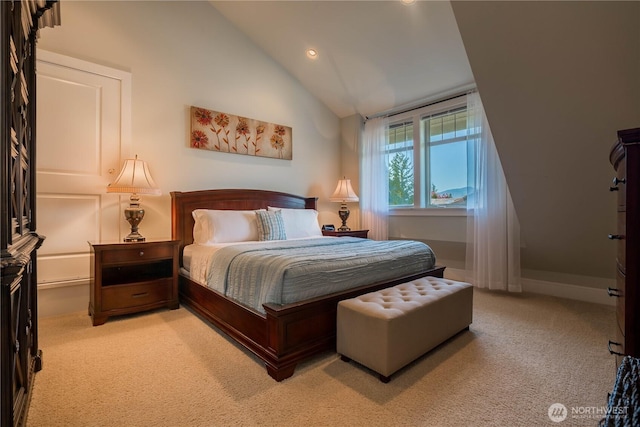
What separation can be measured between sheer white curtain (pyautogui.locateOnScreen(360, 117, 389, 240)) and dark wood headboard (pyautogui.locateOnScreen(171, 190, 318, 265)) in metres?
1.11

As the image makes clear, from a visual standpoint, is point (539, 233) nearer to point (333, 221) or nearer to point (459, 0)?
point (459, 0)

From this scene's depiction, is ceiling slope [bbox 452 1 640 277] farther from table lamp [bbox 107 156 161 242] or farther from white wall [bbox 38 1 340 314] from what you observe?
table lamp [bbox 107 156 161 242]

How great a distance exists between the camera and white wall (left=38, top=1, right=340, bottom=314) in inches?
119

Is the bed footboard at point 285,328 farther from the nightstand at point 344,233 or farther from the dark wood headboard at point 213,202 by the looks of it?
the nightstand at point 344,233

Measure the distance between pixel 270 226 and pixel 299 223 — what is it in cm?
52

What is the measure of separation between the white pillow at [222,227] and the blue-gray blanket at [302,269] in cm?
62

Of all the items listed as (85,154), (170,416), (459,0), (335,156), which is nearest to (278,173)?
(335,156)

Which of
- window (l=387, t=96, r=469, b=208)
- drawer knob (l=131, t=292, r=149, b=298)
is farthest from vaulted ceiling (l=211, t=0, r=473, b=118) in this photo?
drawer knob (l=131, t=292, r=149, b=298)

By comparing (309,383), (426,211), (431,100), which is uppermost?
(431,100)

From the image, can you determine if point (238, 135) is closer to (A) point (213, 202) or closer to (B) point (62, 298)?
(A) point (213, 202)

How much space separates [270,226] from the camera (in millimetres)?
3408

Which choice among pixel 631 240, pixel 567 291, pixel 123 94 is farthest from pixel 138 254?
pixel 567 291

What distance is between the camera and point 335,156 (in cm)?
513

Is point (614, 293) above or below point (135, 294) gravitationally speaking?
above
